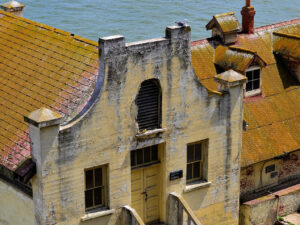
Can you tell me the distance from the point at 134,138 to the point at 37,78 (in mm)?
3342

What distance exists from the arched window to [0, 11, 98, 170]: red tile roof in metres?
1.29

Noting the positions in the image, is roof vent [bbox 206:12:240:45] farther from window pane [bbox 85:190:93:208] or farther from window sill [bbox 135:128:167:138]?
window pane [bbox 85:190:93:208]

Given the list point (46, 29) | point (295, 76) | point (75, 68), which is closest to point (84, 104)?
point (75, 68)

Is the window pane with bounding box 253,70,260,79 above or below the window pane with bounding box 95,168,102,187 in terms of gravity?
above

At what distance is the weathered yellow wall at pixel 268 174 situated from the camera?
75.1 feet

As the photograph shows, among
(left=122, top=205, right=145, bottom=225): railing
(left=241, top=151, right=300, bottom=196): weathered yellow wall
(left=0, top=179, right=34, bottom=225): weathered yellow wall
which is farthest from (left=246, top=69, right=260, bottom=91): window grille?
(left=0, top=179, right=34, bottom=225): weathered yellow wall

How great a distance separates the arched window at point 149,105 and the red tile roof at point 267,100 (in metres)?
5.45

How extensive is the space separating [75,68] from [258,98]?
8.51 meters

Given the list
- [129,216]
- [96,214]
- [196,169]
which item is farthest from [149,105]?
[96,214]

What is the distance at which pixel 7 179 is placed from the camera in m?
17.7

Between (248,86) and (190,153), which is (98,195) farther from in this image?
(248,86)

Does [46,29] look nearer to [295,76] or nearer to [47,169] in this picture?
[47,169]

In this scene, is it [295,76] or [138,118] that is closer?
[138,118]

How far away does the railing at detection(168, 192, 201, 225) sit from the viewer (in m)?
18.5
